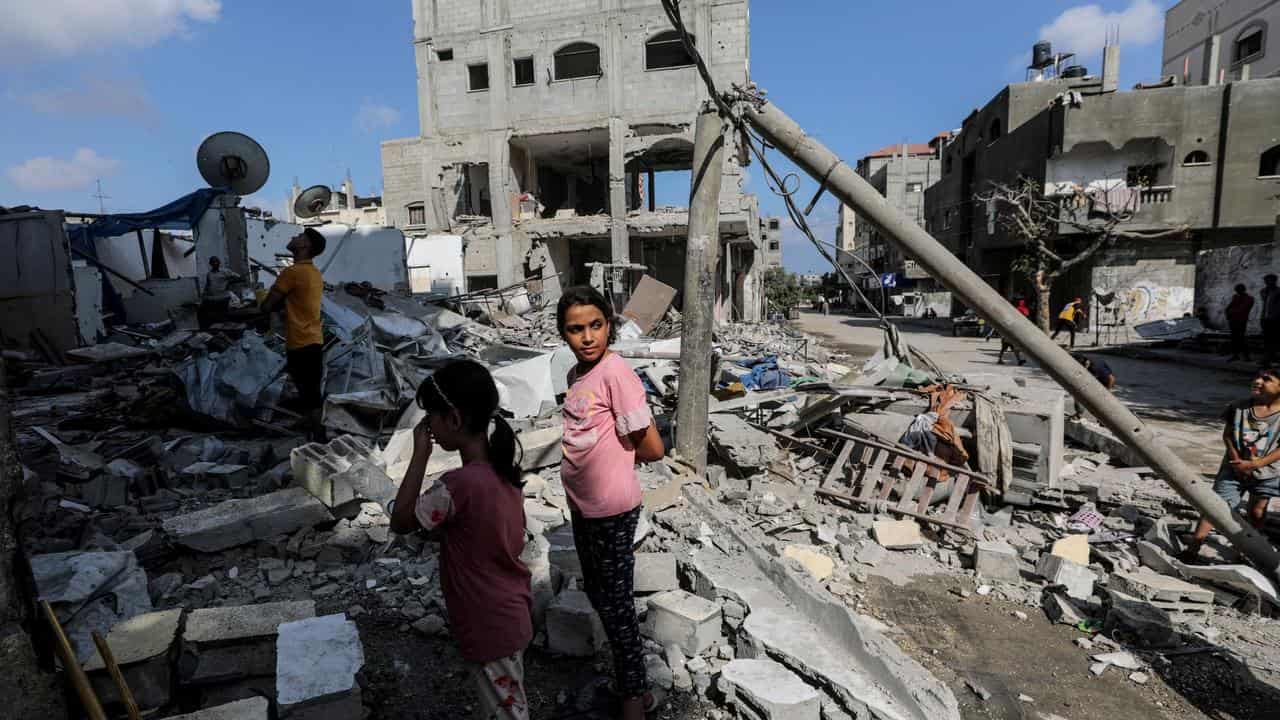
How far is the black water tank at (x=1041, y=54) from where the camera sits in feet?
90.8

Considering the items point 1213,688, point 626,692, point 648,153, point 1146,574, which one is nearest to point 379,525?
point 626,692

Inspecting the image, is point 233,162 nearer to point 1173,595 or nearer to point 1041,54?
point 1173,595

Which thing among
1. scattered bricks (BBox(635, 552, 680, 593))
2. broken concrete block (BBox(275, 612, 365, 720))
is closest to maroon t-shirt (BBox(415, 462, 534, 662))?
broken concrete block (BBox(275, 612, 365, 720))

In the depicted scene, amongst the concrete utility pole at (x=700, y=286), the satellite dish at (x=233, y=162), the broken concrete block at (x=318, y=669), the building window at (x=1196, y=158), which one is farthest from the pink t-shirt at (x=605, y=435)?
the building window at (x=1196, y=158)

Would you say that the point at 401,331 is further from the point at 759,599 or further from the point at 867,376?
the point at 759,599

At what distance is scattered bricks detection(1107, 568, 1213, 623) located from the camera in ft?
11.8

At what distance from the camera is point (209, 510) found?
3.56 metres

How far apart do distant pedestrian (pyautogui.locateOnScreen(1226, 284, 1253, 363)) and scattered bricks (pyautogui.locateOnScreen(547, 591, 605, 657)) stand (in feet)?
50.8

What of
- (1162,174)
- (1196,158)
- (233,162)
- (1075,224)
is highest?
(1196,158)

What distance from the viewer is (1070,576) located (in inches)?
157

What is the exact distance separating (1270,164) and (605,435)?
27.8m

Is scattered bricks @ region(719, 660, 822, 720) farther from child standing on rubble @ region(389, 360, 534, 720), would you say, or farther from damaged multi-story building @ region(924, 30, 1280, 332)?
damaged multi-story building @ region(924, 30, 1280, 332)

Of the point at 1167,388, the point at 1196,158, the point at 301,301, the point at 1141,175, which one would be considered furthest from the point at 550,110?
the point at 1196,158

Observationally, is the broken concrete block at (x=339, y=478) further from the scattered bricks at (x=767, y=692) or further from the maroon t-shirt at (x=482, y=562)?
the scattered bricks at (x=767, y=692)
